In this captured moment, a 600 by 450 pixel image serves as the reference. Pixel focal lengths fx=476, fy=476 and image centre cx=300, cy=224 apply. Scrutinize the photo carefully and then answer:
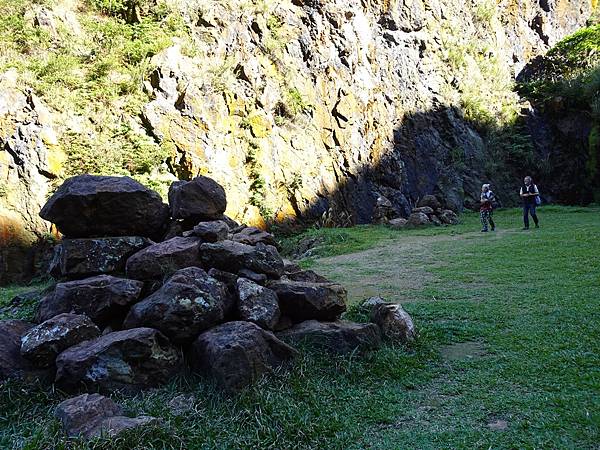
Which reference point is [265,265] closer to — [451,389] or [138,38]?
[451,389]

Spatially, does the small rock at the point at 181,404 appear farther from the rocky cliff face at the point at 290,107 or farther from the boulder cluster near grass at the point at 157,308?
the rocky cliff face at the point at 290,107

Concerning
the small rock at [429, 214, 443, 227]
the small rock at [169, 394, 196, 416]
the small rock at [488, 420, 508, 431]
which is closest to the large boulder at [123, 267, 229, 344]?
the small rock at [169, 394, 196, 416]

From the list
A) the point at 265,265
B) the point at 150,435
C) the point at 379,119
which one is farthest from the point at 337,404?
the point at 379,119

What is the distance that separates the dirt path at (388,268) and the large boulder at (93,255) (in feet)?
11.5

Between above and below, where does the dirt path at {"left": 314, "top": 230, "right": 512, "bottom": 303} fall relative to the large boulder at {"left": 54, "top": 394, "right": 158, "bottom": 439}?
below

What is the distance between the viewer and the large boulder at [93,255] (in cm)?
555

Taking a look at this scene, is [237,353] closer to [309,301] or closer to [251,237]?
[309,301]

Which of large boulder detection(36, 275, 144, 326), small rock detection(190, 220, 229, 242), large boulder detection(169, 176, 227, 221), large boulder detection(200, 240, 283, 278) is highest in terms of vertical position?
large boulder detection(169, 176, 227, 221)

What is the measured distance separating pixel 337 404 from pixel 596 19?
135 feet

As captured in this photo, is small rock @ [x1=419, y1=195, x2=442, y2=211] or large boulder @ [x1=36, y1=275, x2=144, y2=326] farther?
small rock @ [x1=419, y1=195, x2=442, y2=211]

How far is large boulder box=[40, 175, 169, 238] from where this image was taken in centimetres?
572

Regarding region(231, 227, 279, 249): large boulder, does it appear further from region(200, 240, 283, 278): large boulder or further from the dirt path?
the dirt path

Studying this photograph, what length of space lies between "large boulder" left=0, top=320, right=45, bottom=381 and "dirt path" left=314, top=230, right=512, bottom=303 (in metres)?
4.54

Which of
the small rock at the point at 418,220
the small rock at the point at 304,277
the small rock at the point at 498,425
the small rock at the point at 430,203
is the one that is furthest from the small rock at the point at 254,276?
the small rock at the point at 430,203
